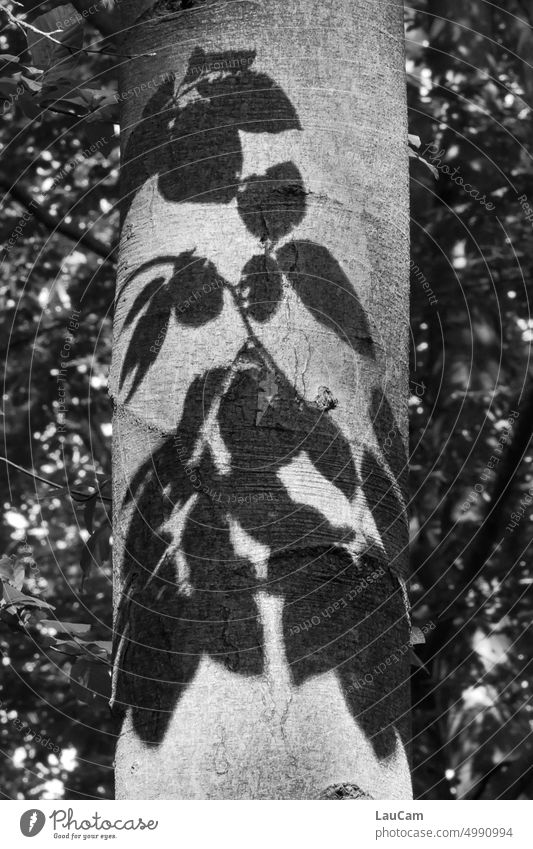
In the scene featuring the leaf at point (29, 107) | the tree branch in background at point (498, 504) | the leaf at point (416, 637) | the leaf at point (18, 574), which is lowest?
the leaf at point (416, 637)

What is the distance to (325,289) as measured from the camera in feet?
3.39

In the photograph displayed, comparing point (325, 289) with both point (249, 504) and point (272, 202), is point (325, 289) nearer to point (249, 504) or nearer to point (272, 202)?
point (272, 202)

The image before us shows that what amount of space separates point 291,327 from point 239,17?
0.43 m

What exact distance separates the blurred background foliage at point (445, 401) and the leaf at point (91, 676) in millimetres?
3296

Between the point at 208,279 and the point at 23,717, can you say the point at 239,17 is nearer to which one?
the point at 208,279

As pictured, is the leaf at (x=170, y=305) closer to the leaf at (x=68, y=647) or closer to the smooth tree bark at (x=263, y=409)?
the smooth tree bark at (x=263, y=409)

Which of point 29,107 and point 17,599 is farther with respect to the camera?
point 29,107

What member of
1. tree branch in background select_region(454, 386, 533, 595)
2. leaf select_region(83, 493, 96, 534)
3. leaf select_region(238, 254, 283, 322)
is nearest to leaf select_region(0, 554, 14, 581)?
leaf select_region(83, 493, 96, 534)

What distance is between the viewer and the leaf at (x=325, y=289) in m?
1.03

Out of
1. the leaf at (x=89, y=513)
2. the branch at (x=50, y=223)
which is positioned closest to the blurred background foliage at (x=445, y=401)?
the branch at (x=50, y=223)

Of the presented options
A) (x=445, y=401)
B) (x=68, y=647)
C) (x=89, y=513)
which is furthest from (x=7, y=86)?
(x=445, y=401)

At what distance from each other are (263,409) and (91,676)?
0.96 meters
